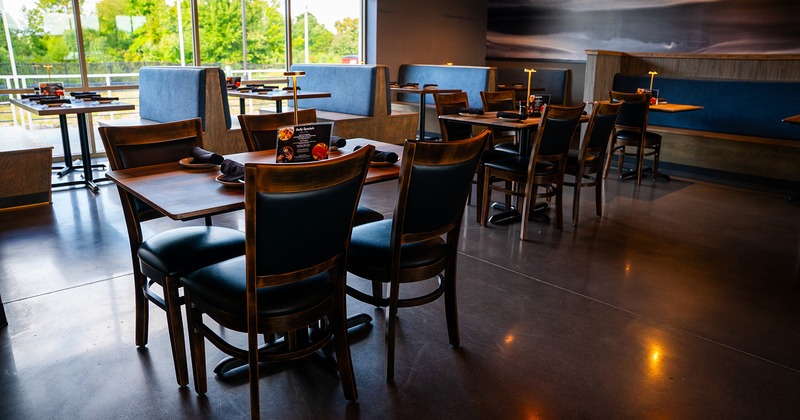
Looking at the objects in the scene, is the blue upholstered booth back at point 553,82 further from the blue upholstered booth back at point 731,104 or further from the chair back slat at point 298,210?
the chair back slat at point 298,210

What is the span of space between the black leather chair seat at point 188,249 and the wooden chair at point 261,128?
783 millimetres

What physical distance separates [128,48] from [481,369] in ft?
20.8

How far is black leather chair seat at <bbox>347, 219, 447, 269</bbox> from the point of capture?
214 centimetres

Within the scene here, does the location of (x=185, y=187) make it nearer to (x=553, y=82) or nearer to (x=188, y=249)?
(x=188, y=249)

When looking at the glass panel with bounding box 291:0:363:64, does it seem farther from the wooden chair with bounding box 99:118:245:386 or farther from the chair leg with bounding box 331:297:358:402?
the chair leg with bounding box 331:297:358:402

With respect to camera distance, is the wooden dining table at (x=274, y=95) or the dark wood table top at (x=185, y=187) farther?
the wooden dining table at (x=274, y=95)

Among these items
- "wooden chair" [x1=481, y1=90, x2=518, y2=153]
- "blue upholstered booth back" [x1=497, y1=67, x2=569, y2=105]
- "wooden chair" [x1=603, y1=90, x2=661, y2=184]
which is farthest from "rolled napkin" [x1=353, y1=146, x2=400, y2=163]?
"blue upholstered booth back" [x1=497, y1=67, x2=569, y2=105]

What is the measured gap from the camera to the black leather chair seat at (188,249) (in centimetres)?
204

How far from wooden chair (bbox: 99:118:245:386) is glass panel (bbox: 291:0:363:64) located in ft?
19.3

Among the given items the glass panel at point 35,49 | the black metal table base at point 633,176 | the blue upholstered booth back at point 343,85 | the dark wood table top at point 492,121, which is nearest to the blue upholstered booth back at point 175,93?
the glass panel at point 35,49

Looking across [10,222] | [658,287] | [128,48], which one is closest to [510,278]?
[658,287]

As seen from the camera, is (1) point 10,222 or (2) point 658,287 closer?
(2) point 658,287

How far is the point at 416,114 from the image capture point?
24.3 feet

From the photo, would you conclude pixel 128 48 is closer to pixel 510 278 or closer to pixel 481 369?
pixel 510 278
